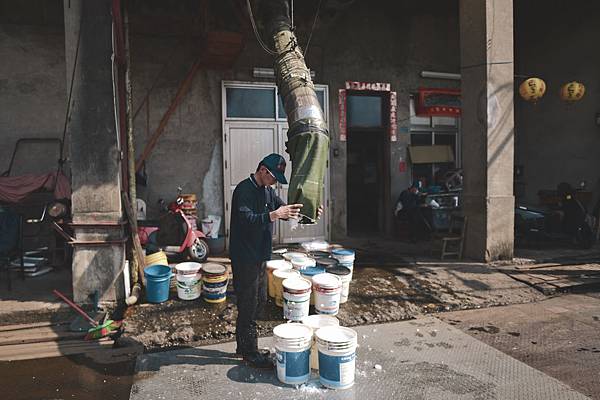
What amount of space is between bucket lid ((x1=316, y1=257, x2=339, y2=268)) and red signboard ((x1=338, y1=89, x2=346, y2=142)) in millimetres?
5289

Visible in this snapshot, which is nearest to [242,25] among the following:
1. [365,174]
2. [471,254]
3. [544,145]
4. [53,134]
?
[53,134]

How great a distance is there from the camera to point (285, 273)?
5.66 m

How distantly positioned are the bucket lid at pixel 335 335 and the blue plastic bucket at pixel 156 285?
2872 mm

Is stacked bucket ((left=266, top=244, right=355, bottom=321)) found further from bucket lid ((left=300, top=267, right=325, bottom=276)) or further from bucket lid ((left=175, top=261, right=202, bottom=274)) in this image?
bucket lid ((left=175, top=261, right=202, bottom=274))

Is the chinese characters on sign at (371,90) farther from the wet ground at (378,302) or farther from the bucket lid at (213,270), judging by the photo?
the bucket lid at (213,270)

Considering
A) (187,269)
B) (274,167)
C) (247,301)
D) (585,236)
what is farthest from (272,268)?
(585,236)

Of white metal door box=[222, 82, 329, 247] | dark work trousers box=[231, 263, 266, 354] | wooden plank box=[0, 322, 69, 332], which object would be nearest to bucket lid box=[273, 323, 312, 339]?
dark work trousers box=[231, 263, 266, 354]

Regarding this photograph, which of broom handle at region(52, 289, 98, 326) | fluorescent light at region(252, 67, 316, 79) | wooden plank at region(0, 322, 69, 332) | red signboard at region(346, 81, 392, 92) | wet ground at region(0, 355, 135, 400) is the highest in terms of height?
fluorescent light at region(252, 67, 316, 79)

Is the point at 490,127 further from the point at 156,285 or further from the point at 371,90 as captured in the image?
the point at 156,285

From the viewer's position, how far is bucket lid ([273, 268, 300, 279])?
18.3ft

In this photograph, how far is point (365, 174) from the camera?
13.5m

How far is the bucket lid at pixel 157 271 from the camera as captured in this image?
603 cm

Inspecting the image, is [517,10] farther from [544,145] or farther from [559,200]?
[559,200]

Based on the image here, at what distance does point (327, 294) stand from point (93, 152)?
12.6ft
